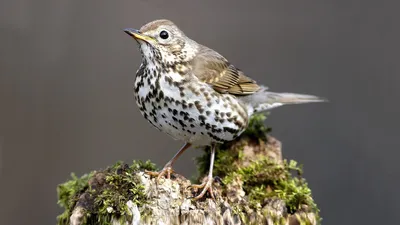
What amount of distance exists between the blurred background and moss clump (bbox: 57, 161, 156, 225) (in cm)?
347

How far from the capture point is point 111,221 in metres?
3.70

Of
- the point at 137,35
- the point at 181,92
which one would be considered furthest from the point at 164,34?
the point at 181,92

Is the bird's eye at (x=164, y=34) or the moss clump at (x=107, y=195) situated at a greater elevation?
the bird's eye at (x=164, y=34)

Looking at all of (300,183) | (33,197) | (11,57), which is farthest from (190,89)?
(11,57)

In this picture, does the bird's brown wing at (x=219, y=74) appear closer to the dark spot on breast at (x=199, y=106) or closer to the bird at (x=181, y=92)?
the bird at (x=181, y=92)

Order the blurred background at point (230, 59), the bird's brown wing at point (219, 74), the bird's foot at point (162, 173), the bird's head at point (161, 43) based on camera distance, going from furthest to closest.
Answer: the blurred background at point (230, 59) < the bird's brown wing at point (219, 74) < the bird's head at point (161, 43) < the bird's foot at point (162, 173)

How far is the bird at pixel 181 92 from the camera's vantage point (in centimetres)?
450

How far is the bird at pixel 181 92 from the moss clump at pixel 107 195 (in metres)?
0.36

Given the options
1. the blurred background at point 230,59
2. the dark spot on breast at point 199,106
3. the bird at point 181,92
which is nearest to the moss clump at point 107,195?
the bird at point 181,92

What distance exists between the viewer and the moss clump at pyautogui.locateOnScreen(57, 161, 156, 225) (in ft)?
12.1

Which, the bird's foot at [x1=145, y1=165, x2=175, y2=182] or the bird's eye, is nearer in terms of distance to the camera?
the bird's foot at [x1=145, y1=165, x2=175, y2=182]

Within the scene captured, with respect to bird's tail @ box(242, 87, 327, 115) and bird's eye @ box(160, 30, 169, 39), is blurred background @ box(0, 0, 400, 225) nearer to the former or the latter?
bird's tail @ box(242, 87, 327, 115)

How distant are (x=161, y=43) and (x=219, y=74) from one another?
0.61 metres

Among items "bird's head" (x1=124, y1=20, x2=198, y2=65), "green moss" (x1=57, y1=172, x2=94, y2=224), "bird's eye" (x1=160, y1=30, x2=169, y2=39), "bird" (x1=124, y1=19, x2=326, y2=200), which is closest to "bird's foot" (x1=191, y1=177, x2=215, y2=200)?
"bird" (x1=124, y1=19, x2=326, y2=200)
